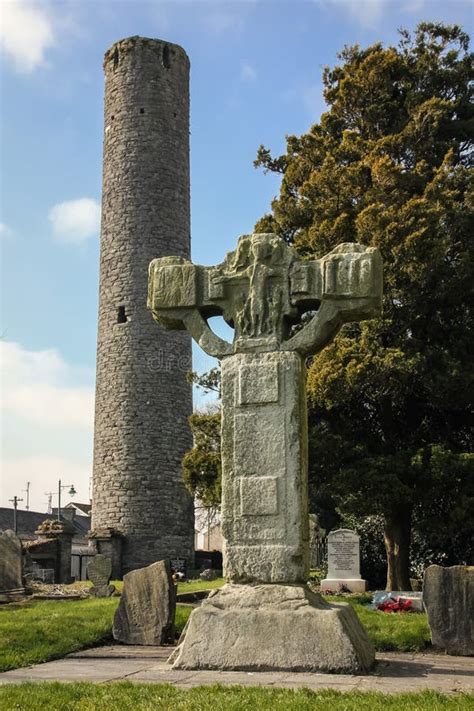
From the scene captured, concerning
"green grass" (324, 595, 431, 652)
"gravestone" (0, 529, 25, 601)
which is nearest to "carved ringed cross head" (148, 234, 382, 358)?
"green grass" (324, 595, 431, 652)

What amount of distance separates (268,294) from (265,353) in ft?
1.65

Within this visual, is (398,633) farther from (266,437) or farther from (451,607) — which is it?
(266,437)

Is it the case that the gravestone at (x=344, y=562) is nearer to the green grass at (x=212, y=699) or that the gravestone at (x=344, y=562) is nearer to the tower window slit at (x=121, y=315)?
the green grass at (x=212, y=699)

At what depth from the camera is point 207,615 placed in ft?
20.4

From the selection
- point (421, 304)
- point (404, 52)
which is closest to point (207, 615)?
point (421, 304)

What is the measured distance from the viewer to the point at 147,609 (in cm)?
859

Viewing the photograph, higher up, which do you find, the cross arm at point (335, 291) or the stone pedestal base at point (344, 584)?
the cross arm at point (335, 291)

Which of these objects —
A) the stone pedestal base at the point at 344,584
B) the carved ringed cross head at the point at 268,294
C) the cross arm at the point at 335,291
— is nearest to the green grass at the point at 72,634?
the carved ringed cross head at the point at 268,294

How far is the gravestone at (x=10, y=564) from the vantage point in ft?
60.1

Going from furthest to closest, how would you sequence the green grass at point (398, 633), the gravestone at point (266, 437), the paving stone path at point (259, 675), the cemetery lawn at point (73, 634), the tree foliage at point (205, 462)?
1. the tree foliage at point (205, 462)
2. the green grass at point (398, 633)
3. the cemetery lawn at point (73, 634)
4. the gravestone at point (266, 437)
5. the paving stone path at point (259, 675)

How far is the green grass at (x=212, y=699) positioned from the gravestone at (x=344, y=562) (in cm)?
1429

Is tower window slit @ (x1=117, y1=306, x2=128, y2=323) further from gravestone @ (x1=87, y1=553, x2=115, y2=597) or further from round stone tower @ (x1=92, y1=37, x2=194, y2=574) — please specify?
gravestone @ (x1=87, y1=553, x2=115, y2=597)

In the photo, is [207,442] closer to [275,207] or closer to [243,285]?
[275,207]

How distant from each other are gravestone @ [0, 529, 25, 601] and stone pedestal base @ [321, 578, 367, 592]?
254 inches
